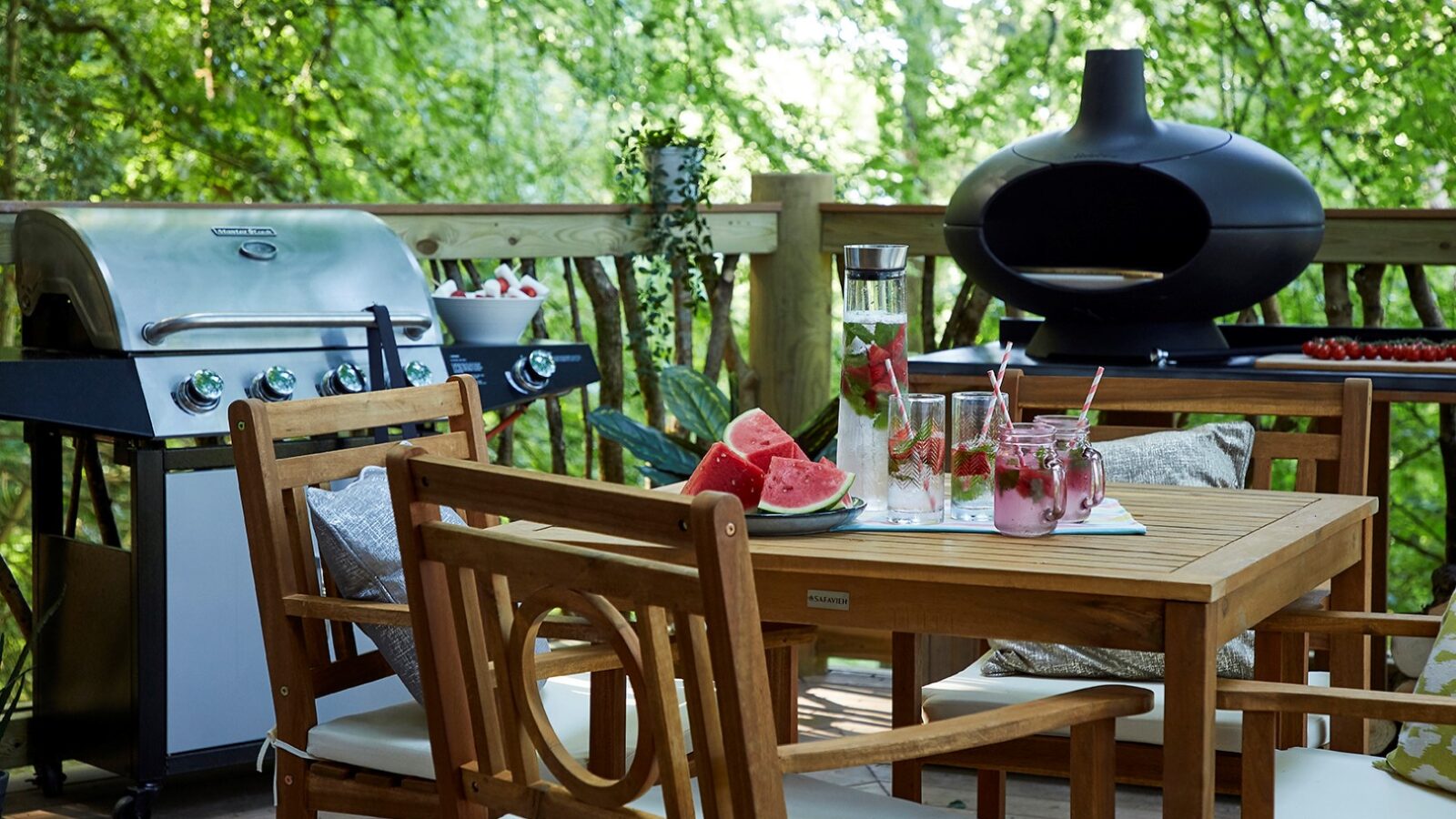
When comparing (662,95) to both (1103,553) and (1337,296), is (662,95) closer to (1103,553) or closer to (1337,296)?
(1337,296)

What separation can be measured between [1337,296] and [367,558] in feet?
8.58

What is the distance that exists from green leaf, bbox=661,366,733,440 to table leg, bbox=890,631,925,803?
1.40 m

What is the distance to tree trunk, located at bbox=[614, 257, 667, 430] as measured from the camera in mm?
4137

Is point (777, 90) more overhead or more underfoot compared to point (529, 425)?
more overhead

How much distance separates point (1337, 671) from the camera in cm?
233

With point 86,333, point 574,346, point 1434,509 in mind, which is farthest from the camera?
point 1434,509

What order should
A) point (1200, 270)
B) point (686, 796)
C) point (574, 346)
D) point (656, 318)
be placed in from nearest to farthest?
point (686, 796)
point (1200, 270)
point (574, 346)
point (656, 318)

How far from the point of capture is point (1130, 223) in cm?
362

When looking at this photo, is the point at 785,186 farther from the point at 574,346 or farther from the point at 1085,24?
the point at 1085,24

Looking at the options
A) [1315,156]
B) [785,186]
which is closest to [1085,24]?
[1315,156]

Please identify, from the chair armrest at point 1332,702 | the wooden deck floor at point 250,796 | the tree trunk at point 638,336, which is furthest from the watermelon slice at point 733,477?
the tree trunk at point 638,336

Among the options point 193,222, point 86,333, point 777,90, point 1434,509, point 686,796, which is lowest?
point 1434,509

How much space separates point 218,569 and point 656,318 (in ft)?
4.89

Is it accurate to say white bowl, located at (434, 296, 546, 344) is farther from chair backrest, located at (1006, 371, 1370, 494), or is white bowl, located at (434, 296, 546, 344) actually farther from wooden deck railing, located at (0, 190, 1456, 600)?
chair backrest, located at (1006, 371, 1370, 494)
